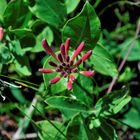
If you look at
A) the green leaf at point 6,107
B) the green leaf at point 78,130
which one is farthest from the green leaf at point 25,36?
the green leaf at point 6,107

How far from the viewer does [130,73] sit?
2658 mm

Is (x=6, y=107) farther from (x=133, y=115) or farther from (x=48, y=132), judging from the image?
(x=133, y=115)

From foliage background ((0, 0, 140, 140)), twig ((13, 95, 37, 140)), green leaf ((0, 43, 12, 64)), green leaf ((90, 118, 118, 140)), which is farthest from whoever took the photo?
twig ((13, 95, 37, 140))

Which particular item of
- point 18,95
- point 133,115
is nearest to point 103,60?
point 133,115

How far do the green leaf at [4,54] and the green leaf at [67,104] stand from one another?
0.44 m

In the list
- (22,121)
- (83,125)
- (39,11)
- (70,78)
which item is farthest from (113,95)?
(22,121)

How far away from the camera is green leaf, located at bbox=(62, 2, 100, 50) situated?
5.93ft

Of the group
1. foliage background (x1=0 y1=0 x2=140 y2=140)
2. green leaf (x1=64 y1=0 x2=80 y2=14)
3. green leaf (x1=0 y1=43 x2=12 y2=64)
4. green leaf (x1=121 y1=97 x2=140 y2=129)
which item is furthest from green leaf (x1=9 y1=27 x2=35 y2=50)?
green leaf (x1=121 y1=97 x2=140 y2=129)

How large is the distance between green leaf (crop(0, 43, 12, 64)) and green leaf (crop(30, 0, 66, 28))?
0.91 feet

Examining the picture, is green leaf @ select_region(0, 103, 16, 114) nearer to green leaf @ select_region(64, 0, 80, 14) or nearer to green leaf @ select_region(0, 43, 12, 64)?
green leaf @ select_region(0, 43, 12, 64)

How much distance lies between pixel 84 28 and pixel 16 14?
20.3 inches

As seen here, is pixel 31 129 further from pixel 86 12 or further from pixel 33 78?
pixel 86 12

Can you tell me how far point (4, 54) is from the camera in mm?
2170

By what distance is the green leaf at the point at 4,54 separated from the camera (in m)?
2.16
